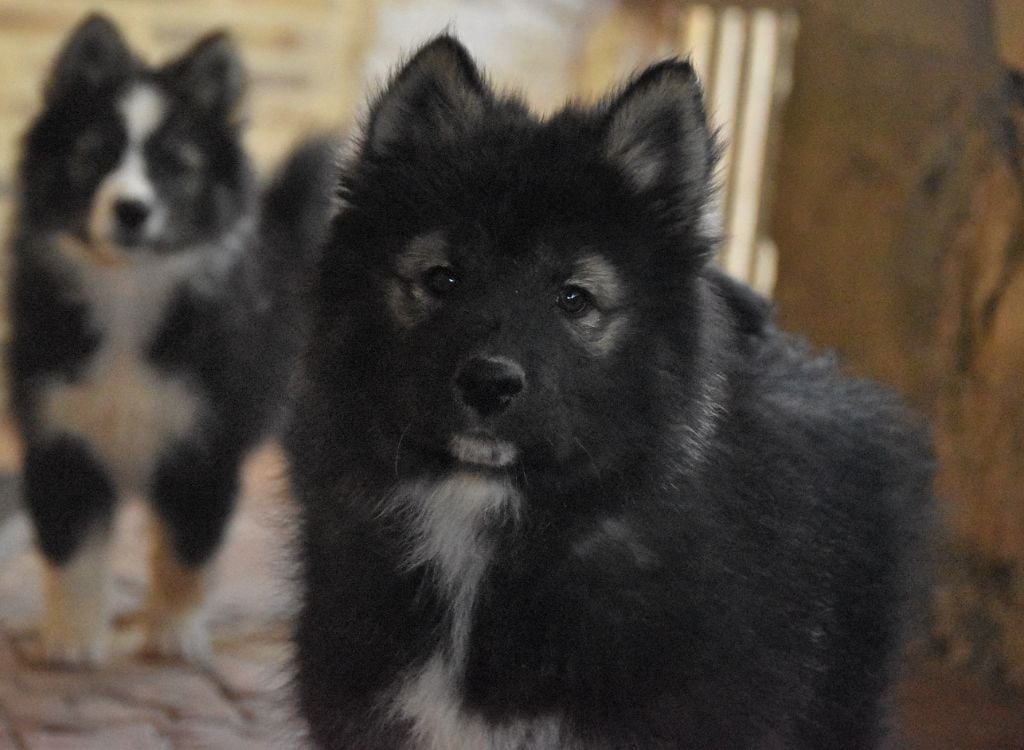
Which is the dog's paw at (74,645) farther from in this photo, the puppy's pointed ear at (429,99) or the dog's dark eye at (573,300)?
the dog's dark eye at (573,300)

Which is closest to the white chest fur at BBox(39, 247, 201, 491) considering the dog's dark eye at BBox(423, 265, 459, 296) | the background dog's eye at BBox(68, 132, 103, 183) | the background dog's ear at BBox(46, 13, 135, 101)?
the background dog's eye at BBox(68, 132, 103, 183)

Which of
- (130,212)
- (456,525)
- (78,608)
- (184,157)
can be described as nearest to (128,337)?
(130,212)

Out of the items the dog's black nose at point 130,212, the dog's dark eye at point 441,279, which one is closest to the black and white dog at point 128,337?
the dog's black nose at point 130,212

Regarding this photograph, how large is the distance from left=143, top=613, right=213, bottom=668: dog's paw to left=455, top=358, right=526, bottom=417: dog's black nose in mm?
2239

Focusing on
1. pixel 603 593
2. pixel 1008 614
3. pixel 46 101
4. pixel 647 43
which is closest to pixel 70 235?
pixel 46 101

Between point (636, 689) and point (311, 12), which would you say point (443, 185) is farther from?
point (311, 12)

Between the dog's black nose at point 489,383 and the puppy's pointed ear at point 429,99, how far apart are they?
51 centimetres

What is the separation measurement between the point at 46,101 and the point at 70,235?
0.47 m

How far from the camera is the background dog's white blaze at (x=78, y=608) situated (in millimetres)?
3990

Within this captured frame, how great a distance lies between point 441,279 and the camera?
2309mm

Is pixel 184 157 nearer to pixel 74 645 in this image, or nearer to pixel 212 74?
pixel 212 74

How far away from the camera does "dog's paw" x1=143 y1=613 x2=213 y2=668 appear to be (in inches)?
161

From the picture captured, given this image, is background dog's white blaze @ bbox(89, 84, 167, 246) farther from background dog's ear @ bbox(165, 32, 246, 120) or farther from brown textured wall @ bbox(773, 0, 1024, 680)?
A: brown textured wall @ bbox(773, 0, 1024, 680)

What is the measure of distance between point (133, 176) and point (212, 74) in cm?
50
